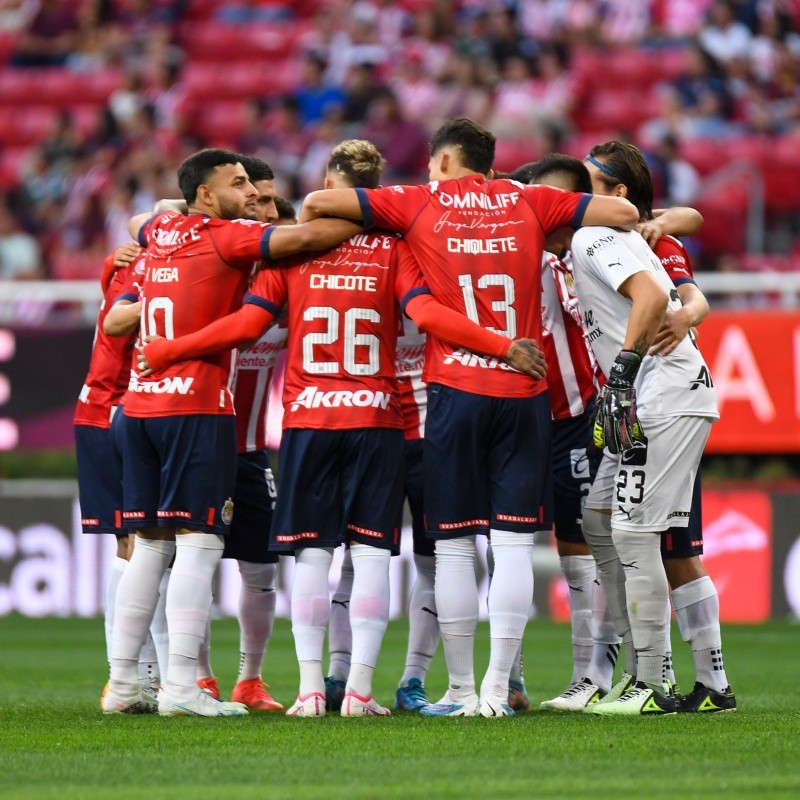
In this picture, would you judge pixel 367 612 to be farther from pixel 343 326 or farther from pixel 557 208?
pixel 557 208

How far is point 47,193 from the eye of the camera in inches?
661

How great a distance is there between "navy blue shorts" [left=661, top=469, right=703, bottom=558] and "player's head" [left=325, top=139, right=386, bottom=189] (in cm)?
180

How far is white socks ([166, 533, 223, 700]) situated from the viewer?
5.88m

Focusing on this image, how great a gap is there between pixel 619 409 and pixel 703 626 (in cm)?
104

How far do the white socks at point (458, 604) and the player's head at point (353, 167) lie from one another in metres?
1.51

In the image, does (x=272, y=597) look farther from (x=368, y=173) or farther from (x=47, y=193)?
(x=47, y=193)

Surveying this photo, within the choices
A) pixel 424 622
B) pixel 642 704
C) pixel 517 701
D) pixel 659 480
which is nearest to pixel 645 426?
pixel 659 480

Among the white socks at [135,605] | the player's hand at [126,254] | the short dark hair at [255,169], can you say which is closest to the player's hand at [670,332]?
the short dark hair at [255,169]

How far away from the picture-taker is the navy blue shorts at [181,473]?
592cm

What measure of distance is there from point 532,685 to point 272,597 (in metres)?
1.70

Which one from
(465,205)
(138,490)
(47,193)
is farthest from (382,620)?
(47,193)

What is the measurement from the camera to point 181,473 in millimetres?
5934

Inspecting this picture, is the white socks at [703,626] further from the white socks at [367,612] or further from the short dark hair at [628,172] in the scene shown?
the short dark hair at [628,172]

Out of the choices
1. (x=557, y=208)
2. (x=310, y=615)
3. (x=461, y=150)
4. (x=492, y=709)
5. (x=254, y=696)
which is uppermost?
(x=461, y=150)
